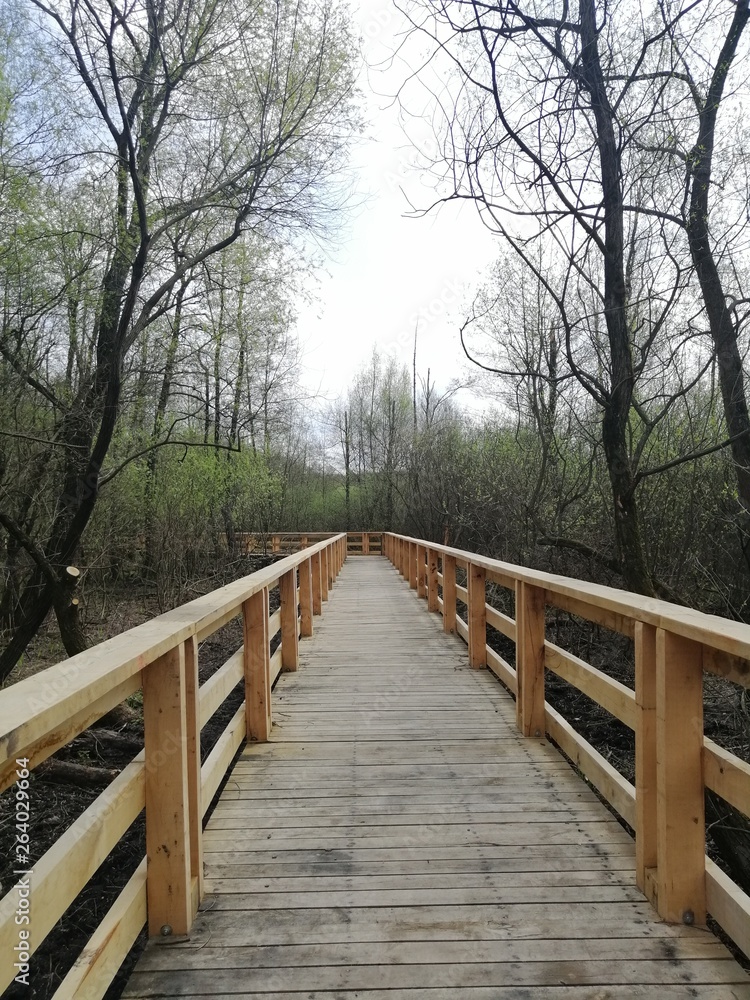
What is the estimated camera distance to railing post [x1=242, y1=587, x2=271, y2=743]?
3.12m

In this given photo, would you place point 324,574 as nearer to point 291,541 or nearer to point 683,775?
point 683,775

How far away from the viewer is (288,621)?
475 centimetres

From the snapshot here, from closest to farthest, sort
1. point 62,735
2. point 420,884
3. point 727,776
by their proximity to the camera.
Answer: point 62,735 < point 727,776 < point 420,884

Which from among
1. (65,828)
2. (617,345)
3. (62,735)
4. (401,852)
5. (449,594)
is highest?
(617,345)

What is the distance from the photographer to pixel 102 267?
6.65 meters

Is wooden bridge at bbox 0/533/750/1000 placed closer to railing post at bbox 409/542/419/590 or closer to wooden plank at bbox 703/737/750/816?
wooden plank at bbox 703/737/750/816

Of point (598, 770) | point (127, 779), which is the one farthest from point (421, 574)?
point (127, 779)

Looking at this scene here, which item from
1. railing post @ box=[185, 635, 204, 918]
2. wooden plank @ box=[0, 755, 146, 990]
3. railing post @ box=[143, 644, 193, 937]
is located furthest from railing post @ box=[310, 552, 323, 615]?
wooden plank @ box=[0, 755, 146, 990]

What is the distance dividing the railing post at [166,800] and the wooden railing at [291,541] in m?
12.6

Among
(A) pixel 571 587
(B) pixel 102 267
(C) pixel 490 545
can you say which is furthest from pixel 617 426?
(C) pixel 490 545

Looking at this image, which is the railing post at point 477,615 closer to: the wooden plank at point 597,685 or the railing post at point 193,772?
the wooden plank at point 597,685

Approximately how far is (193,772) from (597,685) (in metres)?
1.53

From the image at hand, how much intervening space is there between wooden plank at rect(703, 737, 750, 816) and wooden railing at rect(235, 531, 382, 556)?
42.1 ft

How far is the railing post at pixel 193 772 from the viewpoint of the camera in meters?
1.85
